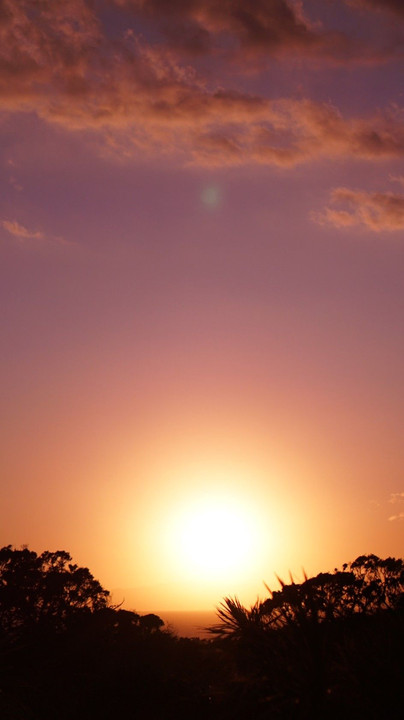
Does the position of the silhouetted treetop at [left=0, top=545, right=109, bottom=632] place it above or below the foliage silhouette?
above

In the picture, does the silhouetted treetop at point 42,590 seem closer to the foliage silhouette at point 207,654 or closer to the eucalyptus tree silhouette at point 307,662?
the foliage silhouette at point 207,654

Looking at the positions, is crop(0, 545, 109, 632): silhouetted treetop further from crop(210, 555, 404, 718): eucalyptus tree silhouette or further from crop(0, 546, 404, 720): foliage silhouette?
crop(210, 555, 404, 718): eucalyptus tree silhouette

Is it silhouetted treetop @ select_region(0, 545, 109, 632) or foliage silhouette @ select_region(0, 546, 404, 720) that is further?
silhouetted treetop @ select_region(0, 545, 109, 632)

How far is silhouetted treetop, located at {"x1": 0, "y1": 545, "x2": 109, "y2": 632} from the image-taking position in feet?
131

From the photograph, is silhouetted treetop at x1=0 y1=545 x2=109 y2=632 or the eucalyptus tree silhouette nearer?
the eucalyptus tree silhouette

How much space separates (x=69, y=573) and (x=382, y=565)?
20949 millimetres

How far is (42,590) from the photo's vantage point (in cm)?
4181

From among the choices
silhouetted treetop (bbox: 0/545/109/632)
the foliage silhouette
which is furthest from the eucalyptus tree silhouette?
silhouetted treetop (bbox: 0/545/109/632)

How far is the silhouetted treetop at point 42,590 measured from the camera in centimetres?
3984

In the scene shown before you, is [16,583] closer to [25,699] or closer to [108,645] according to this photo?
[108,645]

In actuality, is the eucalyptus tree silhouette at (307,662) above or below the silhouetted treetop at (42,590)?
below

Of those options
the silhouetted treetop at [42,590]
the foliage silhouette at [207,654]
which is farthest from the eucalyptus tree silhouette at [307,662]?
the silhouetted treetop at [42,590]

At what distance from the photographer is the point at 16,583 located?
41.0 m

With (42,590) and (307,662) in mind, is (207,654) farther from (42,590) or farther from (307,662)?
(42,590)
